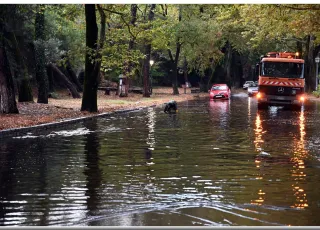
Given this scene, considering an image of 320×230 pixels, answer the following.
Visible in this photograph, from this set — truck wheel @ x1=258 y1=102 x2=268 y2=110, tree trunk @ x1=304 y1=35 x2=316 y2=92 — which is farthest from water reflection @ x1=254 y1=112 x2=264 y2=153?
tree trunk @ x1=304 y1=35 x2=316 y2=92

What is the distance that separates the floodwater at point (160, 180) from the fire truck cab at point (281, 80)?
1622 cm

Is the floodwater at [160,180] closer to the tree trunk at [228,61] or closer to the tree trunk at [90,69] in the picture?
the tree trunk at [90,69]

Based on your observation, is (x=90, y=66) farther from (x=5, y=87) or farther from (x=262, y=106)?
(x=262, y=106)

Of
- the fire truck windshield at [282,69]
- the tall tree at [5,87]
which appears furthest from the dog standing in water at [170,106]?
the tall tree at [5,87]

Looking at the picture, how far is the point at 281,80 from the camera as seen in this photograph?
33.2m

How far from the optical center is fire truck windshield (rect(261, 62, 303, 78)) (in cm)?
3288

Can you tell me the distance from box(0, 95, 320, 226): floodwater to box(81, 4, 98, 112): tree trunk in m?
10.6

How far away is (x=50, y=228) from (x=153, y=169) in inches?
177

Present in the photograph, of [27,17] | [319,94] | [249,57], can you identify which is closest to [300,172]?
[27,17]

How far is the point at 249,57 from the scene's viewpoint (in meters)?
82.5

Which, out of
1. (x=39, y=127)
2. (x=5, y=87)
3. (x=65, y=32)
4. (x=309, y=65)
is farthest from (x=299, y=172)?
(x=309, y=65)

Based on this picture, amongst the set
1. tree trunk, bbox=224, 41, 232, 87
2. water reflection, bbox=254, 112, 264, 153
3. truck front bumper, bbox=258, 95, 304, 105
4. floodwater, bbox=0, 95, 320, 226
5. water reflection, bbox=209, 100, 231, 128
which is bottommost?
water reflection, bbox=209, 100, 231, 128

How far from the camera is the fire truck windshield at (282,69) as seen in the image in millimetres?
32875

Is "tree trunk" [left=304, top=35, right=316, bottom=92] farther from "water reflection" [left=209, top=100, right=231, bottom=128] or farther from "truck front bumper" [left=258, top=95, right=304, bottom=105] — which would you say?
"water reflection" [left=209, top=100, right=231, bottom=128]
